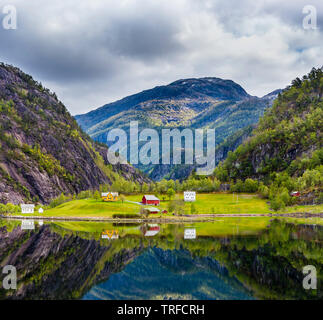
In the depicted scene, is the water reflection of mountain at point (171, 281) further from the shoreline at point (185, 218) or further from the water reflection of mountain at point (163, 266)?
the shoreline at point (185, 218)

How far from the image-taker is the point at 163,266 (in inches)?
1966

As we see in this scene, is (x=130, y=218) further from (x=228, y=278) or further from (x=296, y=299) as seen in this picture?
(x=296, y=299)

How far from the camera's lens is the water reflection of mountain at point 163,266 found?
3594 centimetres

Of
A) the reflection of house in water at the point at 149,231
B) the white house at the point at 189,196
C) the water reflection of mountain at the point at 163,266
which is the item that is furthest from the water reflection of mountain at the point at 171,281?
the white house at the point at 189,196

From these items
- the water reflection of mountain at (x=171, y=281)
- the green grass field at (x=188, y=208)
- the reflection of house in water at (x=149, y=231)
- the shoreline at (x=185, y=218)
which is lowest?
the water reflection of mountain at (x=171, y=281)

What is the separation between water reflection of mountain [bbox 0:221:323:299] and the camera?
1415 inches

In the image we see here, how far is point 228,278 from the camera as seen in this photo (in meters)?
41.2

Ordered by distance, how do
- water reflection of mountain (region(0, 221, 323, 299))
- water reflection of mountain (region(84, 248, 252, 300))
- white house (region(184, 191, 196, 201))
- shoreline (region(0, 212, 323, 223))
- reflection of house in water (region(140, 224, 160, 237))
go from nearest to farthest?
water reflection of mountain (region(84, 248, 252, 300)) → water reflection of mountain (region(0, 221, 323, 299)) → reflection of house in water (region(140, 224, 160, 237)) → shoreline (region(0, 212, 323, 223)) → white house (region(184, 191, 196, 201))

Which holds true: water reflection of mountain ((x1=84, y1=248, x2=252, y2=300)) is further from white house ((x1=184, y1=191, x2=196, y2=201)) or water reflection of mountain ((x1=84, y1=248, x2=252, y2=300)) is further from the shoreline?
white house ((x1=184, y1=191, x2=196, y2=201))

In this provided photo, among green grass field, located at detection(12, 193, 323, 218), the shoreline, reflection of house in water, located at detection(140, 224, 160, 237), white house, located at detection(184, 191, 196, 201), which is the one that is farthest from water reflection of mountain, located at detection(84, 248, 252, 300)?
white house, located at detection(184, 191, 196, 201)

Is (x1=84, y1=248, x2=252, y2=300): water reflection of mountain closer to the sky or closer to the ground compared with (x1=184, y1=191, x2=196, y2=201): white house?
closer to the ground

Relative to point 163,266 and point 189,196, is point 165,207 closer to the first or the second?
point 189,196

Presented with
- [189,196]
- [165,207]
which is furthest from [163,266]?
[189,196]

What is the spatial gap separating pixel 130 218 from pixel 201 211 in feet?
106
